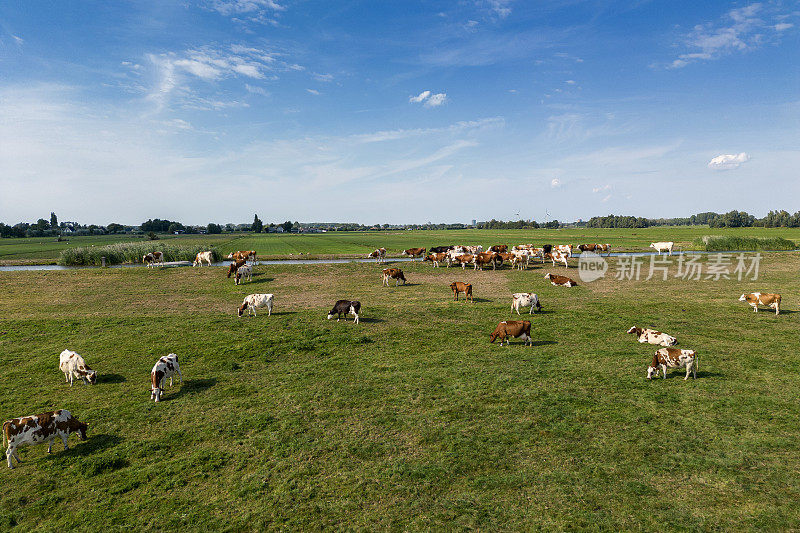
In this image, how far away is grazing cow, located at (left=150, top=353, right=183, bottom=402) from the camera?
11.7 metres

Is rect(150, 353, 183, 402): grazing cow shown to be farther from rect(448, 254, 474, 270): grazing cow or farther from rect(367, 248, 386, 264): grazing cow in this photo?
rect(367, 248, 386, 264): grazing cow

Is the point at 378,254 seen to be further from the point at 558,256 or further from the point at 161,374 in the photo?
the point at 161,374

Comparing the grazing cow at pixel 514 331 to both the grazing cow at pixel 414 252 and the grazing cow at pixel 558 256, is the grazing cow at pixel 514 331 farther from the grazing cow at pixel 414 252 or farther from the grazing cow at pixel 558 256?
the grazing cow at pixel 414 252

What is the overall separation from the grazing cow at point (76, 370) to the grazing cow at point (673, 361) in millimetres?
19242

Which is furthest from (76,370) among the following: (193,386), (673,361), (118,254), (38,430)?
(118,254)

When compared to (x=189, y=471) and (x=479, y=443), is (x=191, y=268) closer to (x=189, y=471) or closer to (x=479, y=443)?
(x=189, y=471)

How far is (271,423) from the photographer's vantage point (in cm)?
1023

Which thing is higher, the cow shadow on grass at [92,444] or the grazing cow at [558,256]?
the grazing cow at [558,256]

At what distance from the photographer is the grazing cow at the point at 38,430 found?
867 cm

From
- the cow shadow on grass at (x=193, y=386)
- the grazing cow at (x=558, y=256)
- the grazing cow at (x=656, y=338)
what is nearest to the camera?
the cow shadow on grass at (x=193, y=386)

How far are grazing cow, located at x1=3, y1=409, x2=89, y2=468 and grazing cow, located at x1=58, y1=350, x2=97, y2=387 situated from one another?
3.71 metres

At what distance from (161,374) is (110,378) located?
115 inches

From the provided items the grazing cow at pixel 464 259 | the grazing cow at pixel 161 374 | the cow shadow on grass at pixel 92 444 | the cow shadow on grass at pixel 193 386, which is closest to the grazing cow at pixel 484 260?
the grazing cow at pixel 464 259

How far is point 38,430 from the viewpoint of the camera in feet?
29.5
